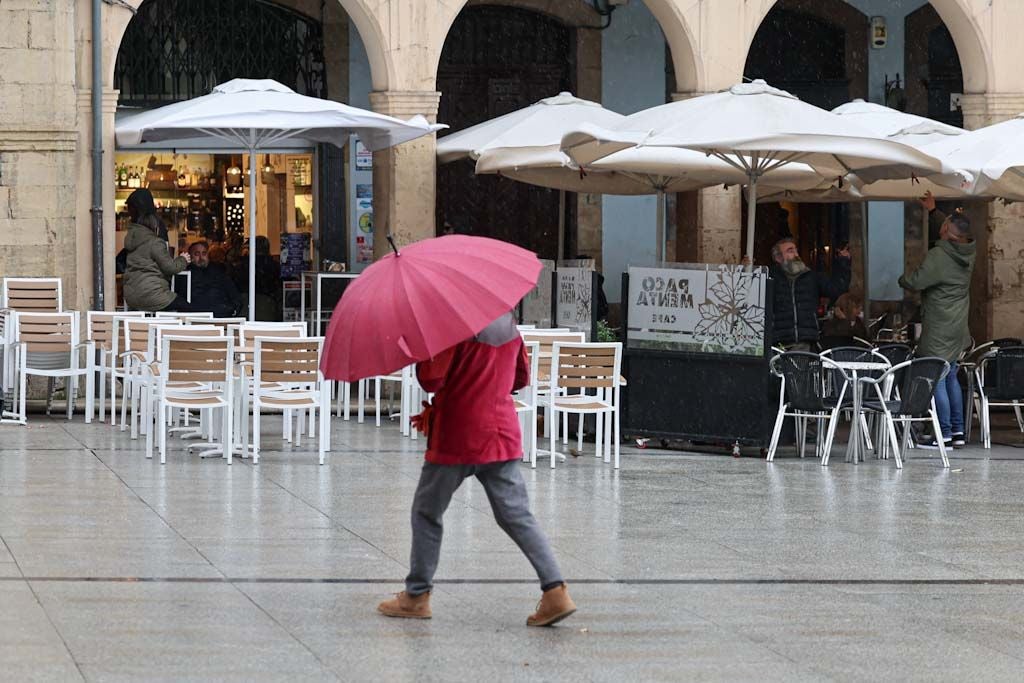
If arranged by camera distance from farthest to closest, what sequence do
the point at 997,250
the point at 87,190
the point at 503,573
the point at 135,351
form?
the point at 997,250 → the point at 87,190 → the point at 135,351 → the point at 503,573

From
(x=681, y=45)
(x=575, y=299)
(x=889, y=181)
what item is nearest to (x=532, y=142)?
(x=575, y=299)

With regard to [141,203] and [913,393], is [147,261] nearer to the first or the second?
[141,203]

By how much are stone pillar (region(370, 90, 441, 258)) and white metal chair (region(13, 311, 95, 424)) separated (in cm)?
360

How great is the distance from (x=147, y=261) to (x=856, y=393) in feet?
21.4

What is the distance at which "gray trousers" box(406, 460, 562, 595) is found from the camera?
721cm

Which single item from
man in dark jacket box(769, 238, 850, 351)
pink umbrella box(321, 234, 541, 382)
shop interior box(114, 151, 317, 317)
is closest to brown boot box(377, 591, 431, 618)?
pink umbrella box(321, 234, 541, 382)

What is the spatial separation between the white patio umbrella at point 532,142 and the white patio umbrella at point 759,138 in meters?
1.66

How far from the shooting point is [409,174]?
58.9 feet

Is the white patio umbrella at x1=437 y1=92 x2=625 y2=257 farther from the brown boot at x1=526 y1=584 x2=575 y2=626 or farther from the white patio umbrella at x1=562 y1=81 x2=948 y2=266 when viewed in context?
the brown boot at x1=526 y1=584 x2=575 y2=626

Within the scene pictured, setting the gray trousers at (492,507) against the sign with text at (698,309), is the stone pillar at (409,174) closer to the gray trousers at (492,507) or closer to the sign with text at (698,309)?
the sign with text at (698,309)

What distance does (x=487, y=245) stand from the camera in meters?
7.29

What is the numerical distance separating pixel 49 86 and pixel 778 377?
24.1ft

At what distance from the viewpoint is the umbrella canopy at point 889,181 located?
1644 cm

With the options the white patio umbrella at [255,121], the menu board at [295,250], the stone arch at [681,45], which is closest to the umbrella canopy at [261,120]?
the white patio umbrella at [255,121]
